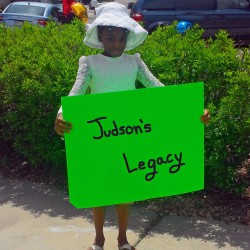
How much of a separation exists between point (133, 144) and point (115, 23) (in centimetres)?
67

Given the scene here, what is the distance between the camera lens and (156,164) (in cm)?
287

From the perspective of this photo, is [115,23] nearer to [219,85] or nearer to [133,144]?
[133,144]

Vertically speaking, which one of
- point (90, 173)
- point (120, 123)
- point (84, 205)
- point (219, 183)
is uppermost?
point (120, 123)

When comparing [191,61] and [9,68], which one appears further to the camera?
[9,68]

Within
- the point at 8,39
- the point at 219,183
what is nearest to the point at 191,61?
the point at 219,183

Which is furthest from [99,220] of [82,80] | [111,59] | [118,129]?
[111,59]

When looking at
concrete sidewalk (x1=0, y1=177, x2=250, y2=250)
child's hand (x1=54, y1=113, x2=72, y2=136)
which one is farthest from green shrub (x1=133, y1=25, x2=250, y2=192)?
child's hand (x1=54, y1=113, x2=72, y2=136)

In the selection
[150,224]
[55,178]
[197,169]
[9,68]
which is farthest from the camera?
[55,178]

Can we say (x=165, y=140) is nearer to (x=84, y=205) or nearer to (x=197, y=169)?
(x=197, y=169)

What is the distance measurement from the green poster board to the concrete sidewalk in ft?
2.31

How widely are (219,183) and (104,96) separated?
146cm

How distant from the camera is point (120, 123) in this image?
9.11ft

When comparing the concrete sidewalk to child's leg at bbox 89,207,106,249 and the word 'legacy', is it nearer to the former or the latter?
child's leg at bbox 89,207,106,249

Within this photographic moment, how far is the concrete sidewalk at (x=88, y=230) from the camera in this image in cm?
345
